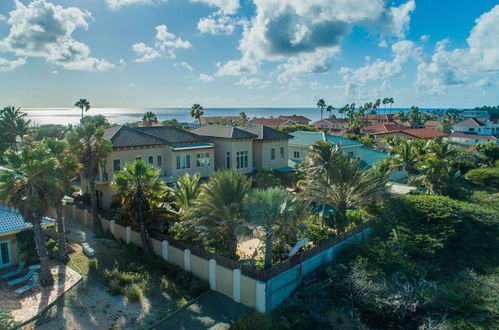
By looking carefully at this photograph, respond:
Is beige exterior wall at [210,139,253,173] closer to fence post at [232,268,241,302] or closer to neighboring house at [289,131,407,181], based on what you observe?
neighboring house at [289,131,407,181]

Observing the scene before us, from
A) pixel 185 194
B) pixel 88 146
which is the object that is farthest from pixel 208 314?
pixel 88 146

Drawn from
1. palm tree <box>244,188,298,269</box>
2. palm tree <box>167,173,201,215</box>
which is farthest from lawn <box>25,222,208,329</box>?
palm tree <box>244,188,298,269</box>

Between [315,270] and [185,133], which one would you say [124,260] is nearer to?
[315,270]

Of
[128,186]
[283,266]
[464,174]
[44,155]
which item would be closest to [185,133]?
[128,186]

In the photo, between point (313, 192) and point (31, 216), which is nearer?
point (31, 216)

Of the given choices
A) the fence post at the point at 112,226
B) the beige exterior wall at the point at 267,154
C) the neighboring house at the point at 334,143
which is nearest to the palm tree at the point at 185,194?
the fence post at the point at 112,226

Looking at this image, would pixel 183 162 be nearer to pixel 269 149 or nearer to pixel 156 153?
pixel 156 153

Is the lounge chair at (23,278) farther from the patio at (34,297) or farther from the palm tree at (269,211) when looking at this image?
the palm tree at (269,211)
